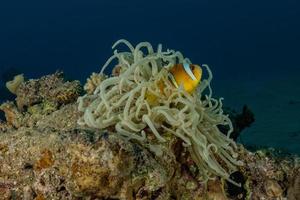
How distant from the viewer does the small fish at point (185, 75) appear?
341cm

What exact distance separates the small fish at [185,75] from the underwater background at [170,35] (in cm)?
1497

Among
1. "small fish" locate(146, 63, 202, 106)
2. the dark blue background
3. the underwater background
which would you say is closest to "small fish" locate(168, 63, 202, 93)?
"small fish" locate(146, 63, 202, 106)

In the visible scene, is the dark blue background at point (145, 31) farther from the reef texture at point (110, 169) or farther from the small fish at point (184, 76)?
the small fish at point (184, 76)

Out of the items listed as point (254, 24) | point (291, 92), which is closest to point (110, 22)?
point (254, 24)

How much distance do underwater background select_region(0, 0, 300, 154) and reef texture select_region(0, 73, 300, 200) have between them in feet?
47.2

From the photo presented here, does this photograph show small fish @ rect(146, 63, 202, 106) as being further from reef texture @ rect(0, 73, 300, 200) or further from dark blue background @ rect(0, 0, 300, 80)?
dark blue background @ rect(0, 0, 300, 80)

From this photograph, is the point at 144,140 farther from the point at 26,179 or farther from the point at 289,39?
the point at 289,39

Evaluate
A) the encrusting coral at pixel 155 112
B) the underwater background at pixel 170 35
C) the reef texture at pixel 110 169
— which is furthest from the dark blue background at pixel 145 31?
the encrusting coral at pixel 155 112

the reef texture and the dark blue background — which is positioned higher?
the dark blue background

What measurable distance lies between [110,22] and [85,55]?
81.2 feet

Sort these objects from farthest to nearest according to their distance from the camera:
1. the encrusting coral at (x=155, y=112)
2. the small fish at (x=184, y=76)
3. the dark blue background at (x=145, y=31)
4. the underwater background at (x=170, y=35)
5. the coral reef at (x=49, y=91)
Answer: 1. the dark blue background at (x=145, y=31)
2. the underwater background at (x=170, y=35)
3. the coral reef at (x=49, y=91)
4. the small fish at (x=184, y=76)
5. the encrusting coral at (x=155, y=112)

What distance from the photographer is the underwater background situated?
39031 mm

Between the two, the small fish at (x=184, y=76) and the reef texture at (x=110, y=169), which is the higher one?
the small fish at (x=184, y=76)

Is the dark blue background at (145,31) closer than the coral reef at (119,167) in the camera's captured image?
No
